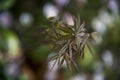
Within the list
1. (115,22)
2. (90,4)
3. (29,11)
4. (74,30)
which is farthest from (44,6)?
(74,30)

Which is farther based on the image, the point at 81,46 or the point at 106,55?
the point at 106,55

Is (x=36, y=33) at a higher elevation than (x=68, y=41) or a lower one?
lower

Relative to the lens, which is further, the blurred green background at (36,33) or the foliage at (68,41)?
the blurred green background at (36,33)

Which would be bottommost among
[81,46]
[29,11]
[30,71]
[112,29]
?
[30,71]

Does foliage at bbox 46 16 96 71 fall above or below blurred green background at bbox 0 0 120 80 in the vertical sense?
above

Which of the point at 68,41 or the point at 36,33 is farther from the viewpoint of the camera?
the point at 36,33

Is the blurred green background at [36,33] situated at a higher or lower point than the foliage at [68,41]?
lower

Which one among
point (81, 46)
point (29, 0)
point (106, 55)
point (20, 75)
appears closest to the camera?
point (81, 46)

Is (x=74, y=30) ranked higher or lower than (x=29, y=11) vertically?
higher

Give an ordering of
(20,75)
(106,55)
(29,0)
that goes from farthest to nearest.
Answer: (29,0)
(106,55)
(20,75)

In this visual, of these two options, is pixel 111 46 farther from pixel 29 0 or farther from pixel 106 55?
pixel 29 0

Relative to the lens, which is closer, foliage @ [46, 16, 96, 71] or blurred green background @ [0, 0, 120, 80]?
foliage @ [46, 16, 96, 71]
